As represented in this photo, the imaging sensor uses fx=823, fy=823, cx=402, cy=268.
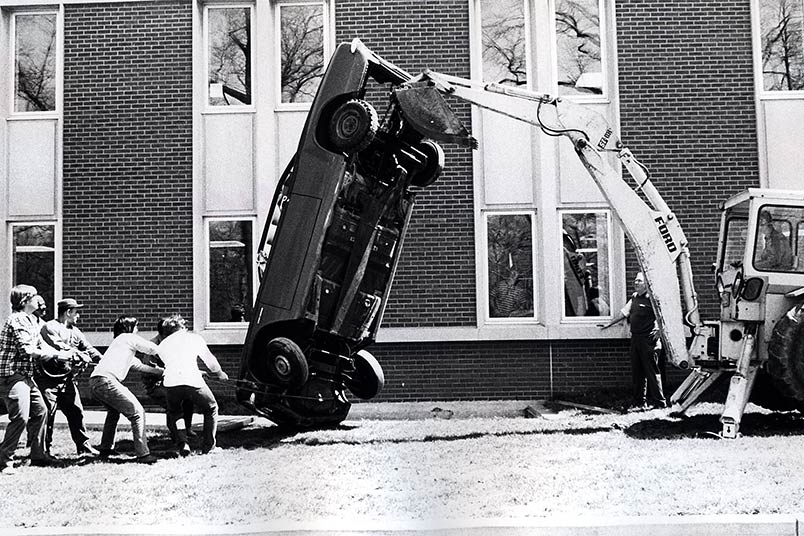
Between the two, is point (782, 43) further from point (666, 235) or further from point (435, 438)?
point (435, 438)

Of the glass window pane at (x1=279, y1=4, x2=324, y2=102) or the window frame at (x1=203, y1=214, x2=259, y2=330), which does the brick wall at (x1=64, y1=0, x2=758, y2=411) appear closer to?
the window frame at (x1=203, y1=214, x2=259, y2=330)

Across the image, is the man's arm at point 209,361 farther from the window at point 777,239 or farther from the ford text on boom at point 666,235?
the window at point 777,239

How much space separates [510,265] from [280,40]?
460cm

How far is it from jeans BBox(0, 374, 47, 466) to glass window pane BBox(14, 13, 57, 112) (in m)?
5.80

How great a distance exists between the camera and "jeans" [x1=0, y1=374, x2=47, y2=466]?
7180 millimetres

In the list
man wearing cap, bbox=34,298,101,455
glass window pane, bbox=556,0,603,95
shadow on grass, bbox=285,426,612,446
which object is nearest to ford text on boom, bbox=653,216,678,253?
shadow on grass, bbox=285,426,612,446

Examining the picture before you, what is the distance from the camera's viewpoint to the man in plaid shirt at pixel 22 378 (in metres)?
7.21

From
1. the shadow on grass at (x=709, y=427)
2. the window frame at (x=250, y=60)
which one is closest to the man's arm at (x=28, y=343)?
the window frame at (x=250, y=60)

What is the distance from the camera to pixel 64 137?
11.6 metres

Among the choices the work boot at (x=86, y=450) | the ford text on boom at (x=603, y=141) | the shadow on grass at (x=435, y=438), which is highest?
the ford text on boom at (x=603, y=141)

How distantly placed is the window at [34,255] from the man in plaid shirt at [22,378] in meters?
4.53

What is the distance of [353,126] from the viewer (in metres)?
7.62

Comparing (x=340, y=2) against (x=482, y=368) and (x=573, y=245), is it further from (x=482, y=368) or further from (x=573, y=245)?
(x=482, y=368)

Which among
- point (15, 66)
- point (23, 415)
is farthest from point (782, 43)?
point (15, 66)
